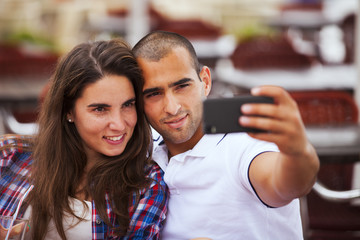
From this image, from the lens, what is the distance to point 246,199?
136 cm

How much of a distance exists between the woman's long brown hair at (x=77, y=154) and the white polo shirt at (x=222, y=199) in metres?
0.15

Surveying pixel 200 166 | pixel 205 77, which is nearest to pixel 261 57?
pixel 205 77

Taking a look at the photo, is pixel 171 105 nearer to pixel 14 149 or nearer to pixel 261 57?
pixel 14 149

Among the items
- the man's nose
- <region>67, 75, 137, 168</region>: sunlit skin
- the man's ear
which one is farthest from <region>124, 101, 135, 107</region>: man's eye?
the man's ear

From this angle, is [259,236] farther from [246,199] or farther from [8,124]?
[8,124]

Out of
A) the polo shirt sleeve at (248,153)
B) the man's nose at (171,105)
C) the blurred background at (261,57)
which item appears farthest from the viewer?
the blurred background at (261,57)

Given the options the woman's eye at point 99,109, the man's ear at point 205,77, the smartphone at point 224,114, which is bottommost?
the woman's eye at point 99,109

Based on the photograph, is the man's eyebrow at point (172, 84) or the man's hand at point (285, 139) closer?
the man's hand at point (285, 139)

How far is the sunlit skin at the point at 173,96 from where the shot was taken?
4.83 ft

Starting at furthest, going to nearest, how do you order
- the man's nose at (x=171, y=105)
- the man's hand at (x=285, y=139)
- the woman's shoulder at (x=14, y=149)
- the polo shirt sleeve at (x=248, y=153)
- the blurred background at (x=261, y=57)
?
the blurred background at (x=261, y=57), the woman's shoulder at (x=14, y=149), the man's nose at (x=171, y=105), the polo shirt sleeve at (x=248, y=153), the man's hand at (x=285, y=139)

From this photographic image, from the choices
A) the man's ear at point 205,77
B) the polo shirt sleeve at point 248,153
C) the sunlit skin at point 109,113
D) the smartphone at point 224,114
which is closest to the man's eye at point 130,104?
the sunlit skin at point 109,113

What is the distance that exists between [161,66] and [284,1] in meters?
9.29

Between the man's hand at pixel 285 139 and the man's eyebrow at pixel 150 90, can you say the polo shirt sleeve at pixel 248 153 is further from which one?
the man's eyebrow at pixel 150 90

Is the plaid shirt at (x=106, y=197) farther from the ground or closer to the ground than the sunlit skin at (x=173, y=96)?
closer to the ground
